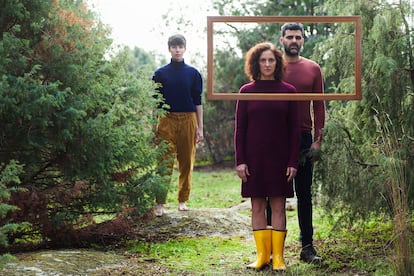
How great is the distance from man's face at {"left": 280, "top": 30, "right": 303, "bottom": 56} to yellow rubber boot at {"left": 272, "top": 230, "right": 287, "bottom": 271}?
4.75 ft

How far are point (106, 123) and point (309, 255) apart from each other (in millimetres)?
2006

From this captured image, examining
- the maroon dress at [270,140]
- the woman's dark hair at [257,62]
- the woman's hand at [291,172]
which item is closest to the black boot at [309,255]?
the maroon dress at [270,140]

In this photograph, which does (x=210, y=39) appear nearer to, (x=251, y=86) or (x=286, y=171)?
(x=251, y=86)

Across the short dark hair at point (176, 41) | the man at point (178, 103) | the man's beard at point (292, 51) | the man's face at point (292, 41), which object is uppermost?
the short dark hair at point (176, 41)

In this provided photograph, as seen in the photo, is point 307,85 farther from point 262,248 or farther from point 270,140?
point 262,248

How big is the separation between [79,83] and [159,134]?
1528mm

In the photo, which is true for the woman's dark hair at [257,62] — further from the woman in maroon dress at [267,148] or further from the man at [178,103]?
the man at [178,103]

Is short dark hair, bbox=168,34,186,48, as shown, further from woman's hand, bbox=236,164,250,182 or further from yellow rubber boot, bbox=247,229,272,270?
yellow rubber boot, bbox=247,229,272,270

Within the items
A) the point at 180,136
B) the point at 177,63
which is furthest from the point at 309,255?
the point at 177,63

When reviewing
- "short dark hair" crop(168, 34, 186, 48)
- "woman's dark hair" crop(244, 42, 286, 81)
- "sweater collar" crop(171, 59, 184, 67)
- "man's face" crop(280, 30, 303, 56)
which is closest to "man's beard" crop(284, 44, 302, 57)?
"man's face" crop(280, 30, 303, 56)

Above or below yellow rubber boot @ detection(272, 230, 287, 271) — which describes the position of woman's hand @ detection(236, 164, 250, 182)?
above

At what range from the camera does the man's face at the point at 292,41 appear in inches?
214

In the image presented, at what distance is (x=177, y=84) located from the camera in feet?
23.0

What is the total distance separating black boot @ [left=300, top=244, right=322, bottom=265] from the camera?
5.49 metres
